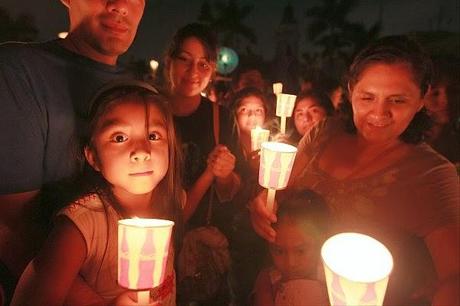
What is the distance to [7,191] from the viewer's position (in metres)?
2.19

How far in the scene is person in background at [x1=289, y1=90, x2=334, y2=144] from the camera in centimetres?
558

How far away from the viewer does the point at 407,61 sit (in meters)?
2.35

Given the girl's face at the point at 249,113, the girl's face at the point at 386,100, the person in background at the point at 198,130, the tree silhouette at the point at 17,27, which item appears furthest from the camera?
the tree silhouette at the point at 17,27

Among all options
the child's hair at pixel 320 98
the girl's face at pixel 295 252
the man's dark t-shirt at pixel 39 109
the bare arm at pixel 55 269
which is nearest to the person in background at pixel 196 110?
the girl's face at pixel 295 252

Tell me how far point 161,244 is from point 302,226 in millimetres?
1188

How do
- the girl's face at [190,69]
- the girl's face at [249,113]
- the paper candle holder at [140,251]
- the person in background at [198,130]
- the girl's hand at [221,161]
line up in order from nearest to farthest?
the paper candle holder at [140,251] < the girl's hand at [221,161] < the person in background at [198,130] < the girl's face at [190,69] < the girl's face at [249,113]

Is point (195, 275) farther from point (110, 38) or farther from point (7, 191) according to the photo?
point (110, 38)

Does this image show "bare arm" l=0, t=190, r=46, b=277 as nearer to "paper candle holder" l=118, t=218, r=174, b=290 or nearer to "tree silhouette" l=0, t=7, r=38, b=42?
"paper candle holder" l=118, t=218, r=174, b=290

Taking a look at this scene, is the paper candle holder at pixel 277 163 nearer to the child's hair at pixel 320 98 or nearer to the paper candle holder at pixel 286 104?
the paper candle holder at pixel 286 104

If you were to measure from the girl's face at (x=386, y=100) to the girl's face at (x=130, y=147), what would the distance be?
130 centimetres

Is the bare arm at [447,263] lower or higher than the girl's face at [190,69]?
lower

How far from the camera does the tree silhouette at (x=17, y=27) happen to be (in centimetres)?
2650

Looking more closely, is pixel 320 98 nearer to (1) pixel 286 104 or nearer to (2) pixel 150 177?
(1) pixel 286 104

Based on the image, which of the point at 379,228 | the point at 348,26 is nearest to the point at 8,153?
the point at 379,228
